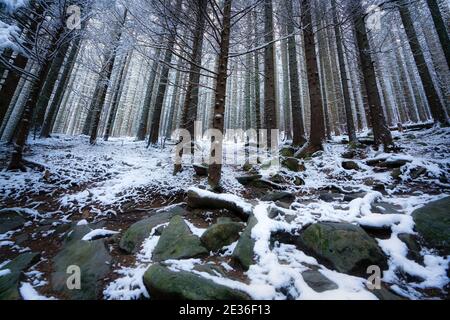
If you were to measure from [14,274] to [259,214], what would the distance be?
11.6 ft

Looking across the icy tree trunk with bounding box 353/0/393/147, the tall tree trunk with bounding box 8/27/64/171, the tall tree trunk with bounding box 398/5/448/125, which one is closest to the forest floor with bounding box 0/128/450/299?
the tall tree trunk with bounding box 8/27/64/171

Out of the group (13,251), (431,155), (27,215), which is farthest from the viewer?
(431,155)

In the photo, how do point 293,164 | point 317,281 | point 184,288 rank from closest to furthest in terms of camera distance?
point 184,288
point 317,281
point 293,164

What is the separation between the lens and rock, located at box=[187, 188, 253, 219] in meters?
4.03

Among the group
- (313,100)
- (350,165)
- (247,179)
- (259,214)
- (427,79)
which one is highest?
(427,79)

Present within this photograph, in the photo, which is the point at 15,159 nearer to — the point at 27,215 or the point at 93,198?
the point at 27,215

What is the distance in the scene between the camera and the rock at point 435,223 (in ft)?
9.05

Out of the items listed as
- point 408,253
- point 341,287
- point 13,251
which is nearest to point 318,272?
point 341,287

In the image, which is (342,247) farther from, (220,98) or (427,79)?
(427,79)

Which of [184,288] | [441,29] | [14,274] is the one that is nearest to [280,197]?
[184,288]

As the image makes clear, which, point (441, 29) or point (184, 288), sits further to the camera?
point (441, 29)

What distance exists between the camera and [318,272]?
260 cm

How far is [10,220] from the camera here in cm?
449

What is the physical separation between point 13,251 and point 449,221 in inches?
263
